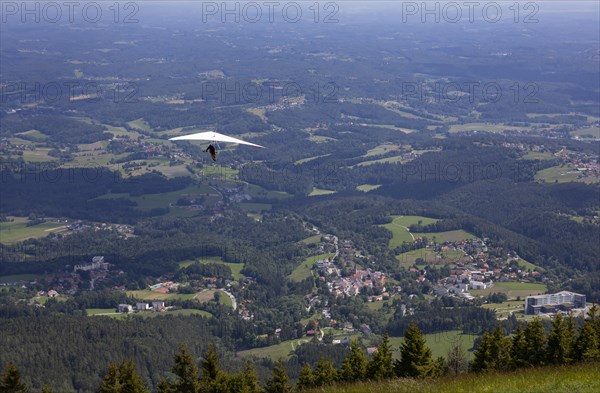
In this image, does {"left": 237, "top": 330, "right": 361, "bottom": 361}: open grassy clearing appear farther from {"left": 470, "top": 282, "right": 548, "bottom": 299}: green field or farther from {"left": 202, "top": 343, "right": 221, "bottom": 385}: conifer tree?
{"left": 202, "top": 343, "right": 221, "bottom": 385}: conifer tree

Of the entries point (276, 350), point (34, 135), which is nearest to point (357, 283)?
point (276, 350)

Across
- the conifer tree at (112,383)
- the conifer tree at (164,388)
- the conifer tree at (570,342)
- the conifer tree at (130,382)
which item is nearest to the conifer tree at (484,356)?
the conifer tree at (570,342)

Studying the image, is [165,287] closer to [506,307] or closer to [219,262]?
[219,262]

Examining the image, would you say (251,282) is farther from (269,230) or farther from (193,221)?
(193,221)

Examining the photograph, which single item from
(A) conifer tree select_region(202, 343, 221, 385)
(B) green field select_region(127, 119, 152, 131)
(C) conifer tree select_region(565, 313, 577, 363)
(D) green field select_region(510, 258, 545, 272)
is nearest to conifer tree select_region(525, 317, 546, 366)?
(C) conifer tree select_region(565, 313, 577, 363)

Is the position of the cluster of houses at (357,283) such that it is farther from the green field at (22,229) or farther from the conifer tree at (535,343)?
the green field at (22,229)

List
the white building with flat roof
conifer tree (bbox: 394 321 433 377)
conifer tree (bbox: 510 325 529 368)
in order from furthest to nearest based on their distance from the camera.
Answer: the white building with flat roof < conifer tree (bbox: 510 325 529 368) < conifer tree (bbox: 394 321 433 377)
